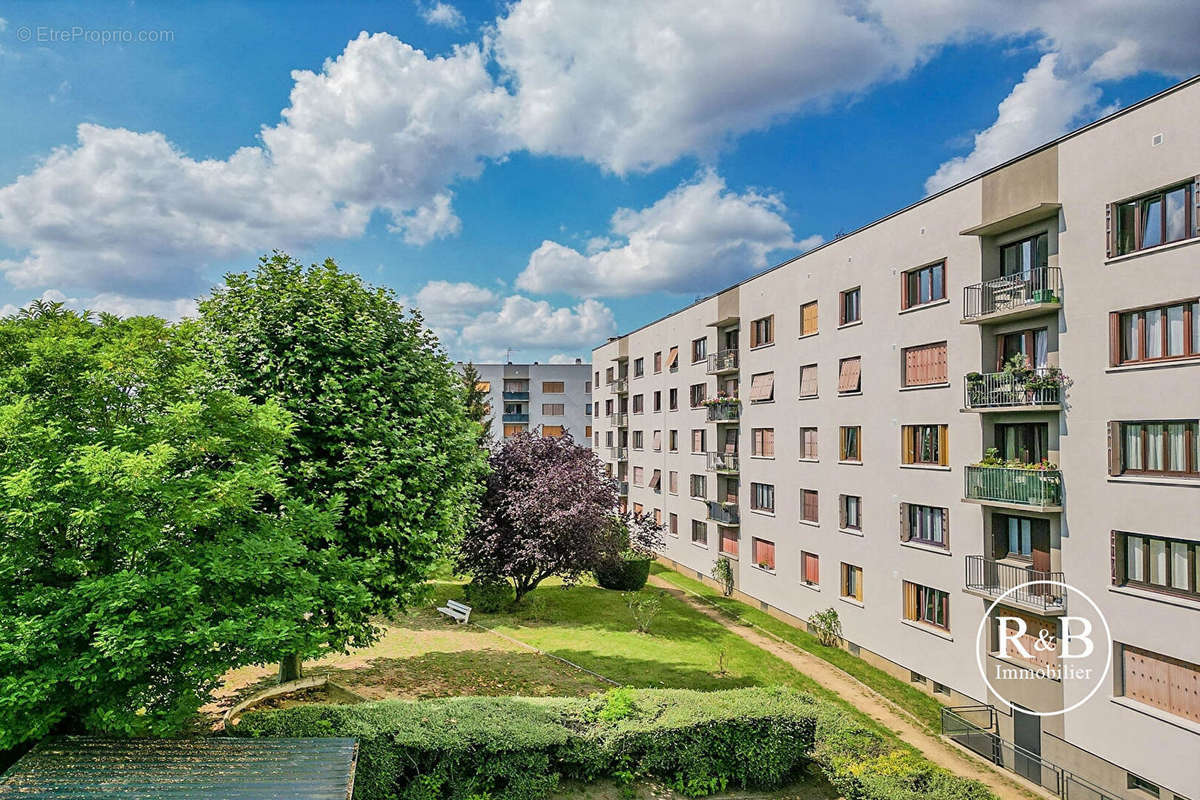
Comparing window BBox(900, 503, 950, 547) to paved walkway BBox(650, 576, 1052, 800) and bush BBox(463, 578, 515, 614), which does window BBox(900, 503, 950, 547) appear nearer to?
paved walkway BBox(650, 576, 1052, 800)

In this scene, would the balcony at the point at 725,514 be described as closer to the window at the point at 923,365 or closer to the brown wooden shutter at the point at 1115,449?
the window at the point at 923,365

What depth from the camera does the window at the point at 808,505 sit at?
104 feet

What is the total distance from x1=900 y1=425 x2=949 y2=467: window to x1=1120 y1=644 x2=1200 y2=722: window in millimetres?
7955

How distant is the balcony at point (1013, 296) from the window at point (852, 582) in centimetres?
1109

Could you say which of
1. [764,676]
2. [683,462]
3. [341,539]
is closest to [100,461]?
[341,539]

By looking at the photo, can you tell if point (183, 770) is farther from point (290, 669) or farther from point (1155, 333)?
point (1155, 333)

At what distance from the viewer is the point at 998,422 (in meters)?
22.1

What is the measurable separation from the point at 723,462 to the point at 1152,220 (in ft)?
82.8

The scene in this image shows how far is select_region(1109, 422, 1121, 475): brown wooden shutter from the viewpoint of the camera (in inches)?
701

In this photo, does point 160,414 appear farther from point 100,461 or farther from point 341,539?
point 341,539

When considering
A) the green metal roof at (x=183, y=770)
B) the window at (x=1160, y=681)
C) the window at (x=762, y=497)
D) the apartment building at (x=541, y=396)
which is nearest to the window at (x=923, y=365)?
the window at (x=1160, y=681)

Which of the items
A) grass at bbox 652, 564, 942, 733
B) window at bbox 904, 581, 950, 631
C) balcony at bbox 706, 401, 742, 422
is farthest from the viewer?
balcony at bbox 706, 401, 742, 422

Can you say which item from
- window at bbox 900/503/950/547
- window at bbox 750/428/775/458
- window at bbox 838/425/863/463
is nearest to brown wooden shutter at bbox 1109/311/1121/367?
window at bbox 900/503/950/547

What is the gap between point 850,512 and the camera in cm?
2923
